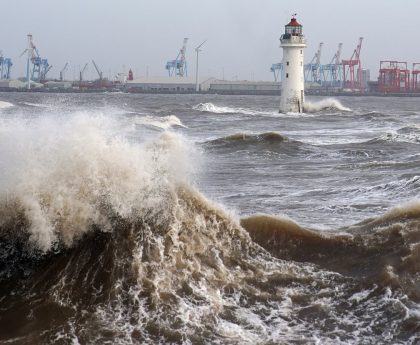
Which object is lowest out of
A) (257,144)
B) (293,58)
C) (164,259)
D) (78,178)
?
(164,259)

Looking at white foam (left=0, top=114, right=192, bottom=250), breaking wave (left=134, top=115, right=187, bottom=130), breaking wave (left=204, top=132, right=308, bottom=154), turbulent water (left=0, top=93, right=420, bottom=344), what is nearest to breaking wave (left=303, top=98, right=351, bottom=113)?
breaking wave (left=134, top=115, right=187, bottom=130)

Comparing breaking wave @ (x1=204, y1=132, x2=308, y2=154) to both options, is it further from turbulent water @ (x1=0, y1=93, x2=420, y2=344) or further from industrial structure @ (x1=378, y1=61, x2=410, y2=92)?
industrial structure @ (x1=378, y1=61, x2=410, y2=92)

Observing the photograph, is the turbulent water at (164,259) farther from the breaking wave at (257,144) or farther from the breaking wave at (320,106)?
the breaking wave at (320,106)

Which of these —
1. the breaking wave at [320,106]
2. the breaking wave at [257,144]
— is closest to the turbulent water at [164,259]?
the breaking wave at [257,144]

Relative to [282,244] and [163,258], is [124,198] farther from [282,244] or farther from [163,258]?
[282,244]

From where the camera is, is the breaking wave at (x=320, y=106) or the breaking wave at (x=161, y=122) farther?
the breaking wave at (x=320, y=106)

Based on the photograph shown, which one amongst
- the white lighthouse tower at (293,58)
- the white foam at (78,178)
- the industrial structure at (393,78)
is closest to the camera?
the white foam at (78,178)

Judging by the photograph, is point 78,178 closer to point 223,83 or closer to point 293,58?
point 293,58

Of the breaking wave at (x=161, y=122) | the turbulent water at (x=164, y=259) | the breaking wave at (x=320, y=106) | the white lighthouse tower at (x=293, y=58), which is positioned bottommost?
the turbulent water at (x=164, y=259)

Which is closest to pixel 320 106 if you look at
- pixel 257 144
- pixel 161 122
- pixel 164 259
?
pixel 161 122

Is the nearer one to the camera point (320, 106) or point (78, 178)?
point (78, 178)

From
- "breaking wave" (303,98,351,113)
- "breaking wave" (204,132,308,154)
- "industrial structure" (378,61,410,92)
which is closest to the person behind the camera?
"breaking wave" (204,132,308,154)

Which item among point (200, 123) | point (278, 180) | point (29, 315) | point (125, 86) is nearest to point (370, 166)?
point (278, 180)

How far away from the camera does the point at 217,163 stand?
19.0 metres
